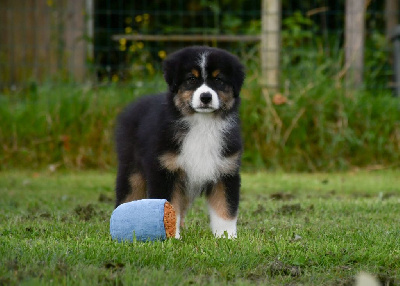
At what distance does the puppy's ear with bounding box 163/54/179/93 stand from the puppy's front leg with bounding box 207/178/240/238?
0.66 m

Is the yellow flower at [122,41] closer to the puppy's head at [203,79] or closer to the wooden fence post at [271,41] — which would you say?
the wooden fence post at [271,41]

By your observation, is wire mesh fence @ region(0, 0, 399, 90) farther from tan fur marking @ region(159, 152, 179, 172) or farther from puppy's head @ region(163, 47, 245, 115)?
tan fur marking @ region(159, 152, 179, 172)

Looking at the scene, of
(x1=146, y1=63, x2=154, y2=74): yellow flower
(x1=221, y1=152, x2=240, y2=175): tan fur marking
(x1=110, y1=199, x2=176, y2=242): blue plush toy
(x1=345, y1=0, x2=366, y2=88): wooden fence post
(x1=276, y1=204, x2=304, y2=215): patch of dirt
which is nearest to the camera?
(x1=110, y1=199, x2=176, y2=242): blue plush toy

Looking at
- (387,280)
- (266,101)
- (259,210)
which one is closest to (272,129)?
(266,101)

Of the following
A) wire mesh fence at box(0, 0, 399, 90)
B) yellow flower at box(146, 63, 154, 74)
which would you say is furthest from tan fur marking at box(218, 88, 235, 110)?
yellow flower at box(146, 63, 154, 74)

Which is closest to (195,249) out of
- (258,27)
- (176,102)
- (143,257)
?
(143,257)

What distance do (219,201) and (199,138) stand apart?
41 centimetres

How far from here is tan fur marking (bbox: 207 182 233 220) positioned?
4.01m

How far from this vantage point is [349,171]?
8086 mm

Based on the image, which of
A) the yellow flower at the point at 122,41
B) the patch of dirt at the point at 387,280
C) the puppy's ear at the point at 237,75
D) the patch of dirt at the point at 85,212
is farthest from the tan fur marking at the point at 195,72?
the yellow flower at the point at 122,41

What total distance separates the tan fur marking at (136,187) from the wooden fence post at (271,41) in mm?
4315

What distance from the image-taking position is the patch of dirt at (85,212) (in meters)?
4.71

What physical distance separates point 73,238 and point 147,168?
2.07ft

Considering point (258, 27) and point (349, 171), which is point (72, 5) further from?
point (349, 171)
